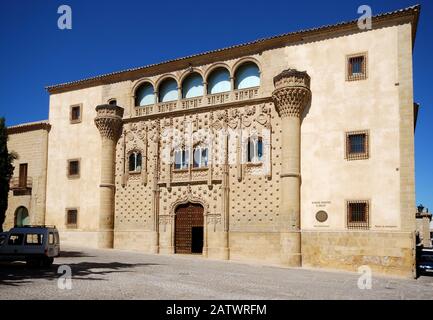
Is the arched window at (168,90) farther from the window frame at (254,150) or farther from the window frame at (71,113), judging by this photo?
the window frame at (71,113)

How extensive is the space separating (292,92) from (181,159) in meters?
8.26

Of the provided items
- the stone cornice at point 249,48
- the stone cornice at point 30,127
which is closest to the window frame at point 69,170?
the stone cornice at point 30,127

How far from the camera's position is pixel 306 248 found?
→ 888 inches

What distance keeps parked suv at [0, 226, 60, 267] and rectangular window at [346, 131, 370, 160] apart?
14644 millimetres

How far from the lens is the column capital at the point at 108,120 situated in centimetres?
2927

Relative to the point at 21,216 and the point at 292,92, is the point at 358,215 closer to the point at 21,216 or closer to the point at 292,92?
the point at 292,92

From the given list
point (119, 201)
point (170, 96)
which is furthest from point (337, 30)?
point (119, 201)

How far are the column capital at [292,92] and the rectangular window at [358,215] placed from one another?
17.9 ft

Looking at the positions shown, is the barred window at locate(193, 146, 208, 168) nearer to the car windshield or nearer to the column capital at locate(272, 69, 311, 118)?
the column capital at locate(272, 69, 311, 118)

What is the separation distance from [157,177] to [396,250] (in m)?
14.4

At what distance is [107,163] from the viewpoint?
29.4 m

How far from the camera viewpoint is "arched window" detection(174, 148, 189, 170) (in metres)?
27.1

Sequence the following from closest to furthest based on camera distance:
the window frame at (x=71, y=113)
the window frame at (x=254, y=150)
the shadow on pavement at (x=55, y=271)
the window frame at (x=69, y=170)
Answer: the shadow on pavement at (x=55, y=271), the window frame at (x=254, y=150), the window frame at (x=69, y=170), the window frame at (x=71, y=113)

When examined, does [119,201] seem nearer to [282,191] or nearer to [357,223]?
[282,191]
